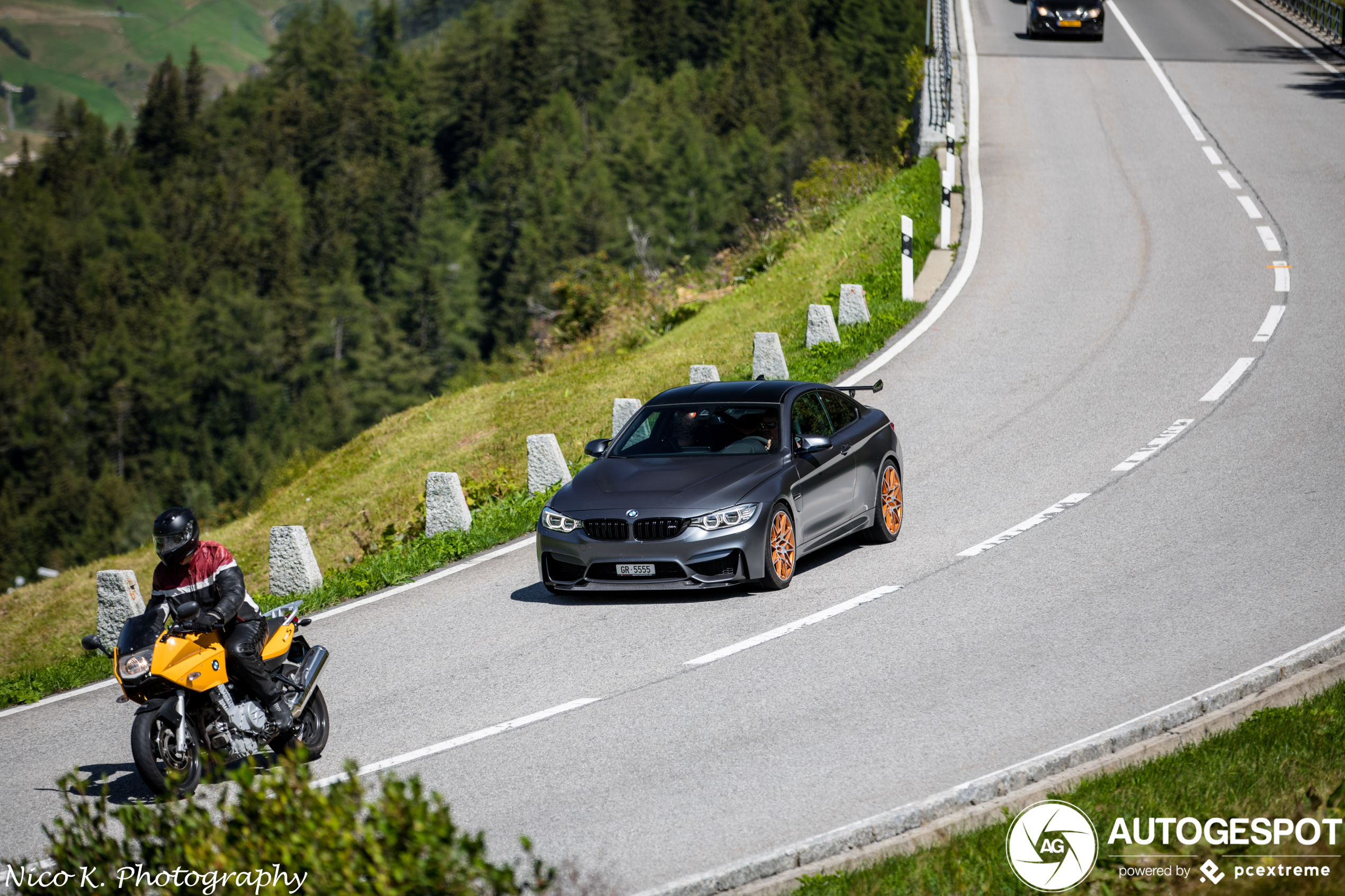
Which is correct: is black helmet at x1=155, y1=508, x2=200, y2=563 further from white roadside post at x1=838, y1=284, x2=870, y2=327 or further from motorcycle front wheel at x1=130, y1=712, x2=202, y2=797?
white roadside post at x1=838, y1=284, x2=870, y2=327

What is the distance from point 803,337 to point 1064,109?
16013 mm

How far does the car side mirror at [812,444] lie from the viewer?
10.6 meters

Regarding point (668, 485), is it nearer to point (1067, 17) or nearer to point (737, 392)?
point (737, 392)

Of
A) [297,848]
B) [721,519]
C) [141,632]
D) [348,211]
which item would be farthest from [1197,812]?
[348,211]

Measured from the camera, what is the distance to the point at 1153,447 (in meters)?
13.4

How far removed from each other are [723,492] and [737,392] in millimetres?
1602

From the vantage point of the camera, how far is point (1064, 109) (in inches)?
1250

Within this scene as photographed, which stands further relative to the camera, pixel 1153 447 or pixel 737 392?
pixel 1153 447

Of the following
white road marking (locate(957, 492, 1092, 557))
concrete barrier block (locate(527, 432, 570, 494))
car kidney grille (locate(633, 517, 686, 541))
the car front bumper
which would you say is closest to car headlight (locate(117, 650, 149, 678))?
the car front bumper

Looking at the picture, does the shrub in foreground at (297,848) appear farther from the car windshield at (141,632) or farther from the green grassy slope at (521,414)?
the green grassy slope at (521,414)

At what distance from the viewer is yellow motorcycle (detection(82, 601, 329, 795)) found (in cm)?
723

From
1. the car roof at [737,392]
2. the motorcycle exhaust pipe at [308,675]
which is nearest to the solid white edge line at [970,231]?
the car roof at [737,392]

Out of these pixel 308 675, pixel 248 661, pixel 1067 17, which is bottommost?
pixel 308 675

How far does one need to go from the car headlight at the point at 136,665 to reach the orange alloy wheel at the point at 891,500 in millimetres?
6216
